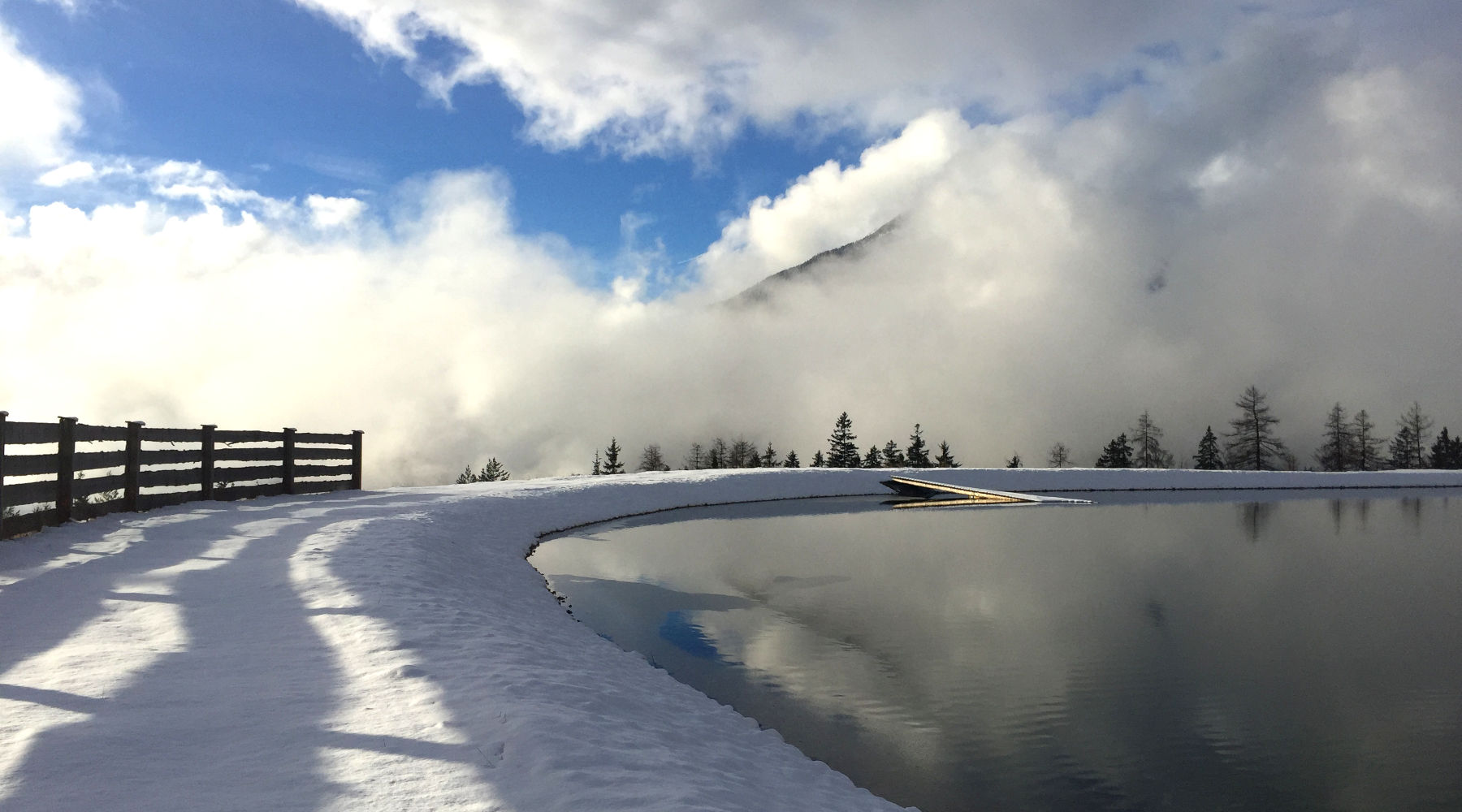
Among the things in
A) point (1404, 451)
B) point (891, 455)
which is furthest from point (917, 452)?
point (1404, 451)

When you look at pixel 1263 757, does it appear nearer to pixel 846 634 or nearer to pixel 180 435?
pixel 846 634

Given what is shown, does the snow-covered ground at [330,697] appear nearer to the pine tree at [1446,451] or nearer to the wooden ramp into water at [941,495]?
the wooden ramp into water at [941,495]

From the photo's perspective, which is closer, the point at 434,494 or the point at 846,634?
the point at 846,634

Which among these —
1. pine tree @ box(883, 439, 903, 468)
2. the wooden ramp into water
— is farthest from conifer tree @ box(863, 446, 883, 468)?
the wooden ramp into water

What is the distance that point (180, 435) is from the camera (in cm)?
1451

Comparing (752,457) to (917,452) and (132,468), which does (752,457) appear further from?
(132,468)

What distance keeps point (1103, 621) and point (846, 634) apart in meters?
3.26

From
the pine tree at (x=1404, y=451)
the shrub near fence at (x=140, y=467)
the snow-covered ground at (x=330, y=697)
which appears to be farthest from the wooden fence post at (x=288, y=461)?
the pine tree at (x=1404, y=451)

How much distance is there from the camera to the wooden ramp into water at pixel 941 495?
30219 mm

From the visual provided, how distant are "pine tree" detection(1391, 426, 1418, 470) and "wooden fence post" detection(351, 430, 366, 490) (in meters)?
110

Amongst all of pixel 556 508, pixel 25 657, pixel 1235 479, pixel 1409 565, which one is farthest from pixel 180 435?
pixel 1235 479

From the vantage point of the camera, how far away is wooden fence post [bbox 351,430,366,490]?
64.6 ft

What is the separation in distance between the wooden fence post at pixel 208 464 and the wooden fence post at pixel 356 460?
14.6ft

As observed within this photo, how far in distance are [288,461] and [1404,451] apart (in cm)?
11767
